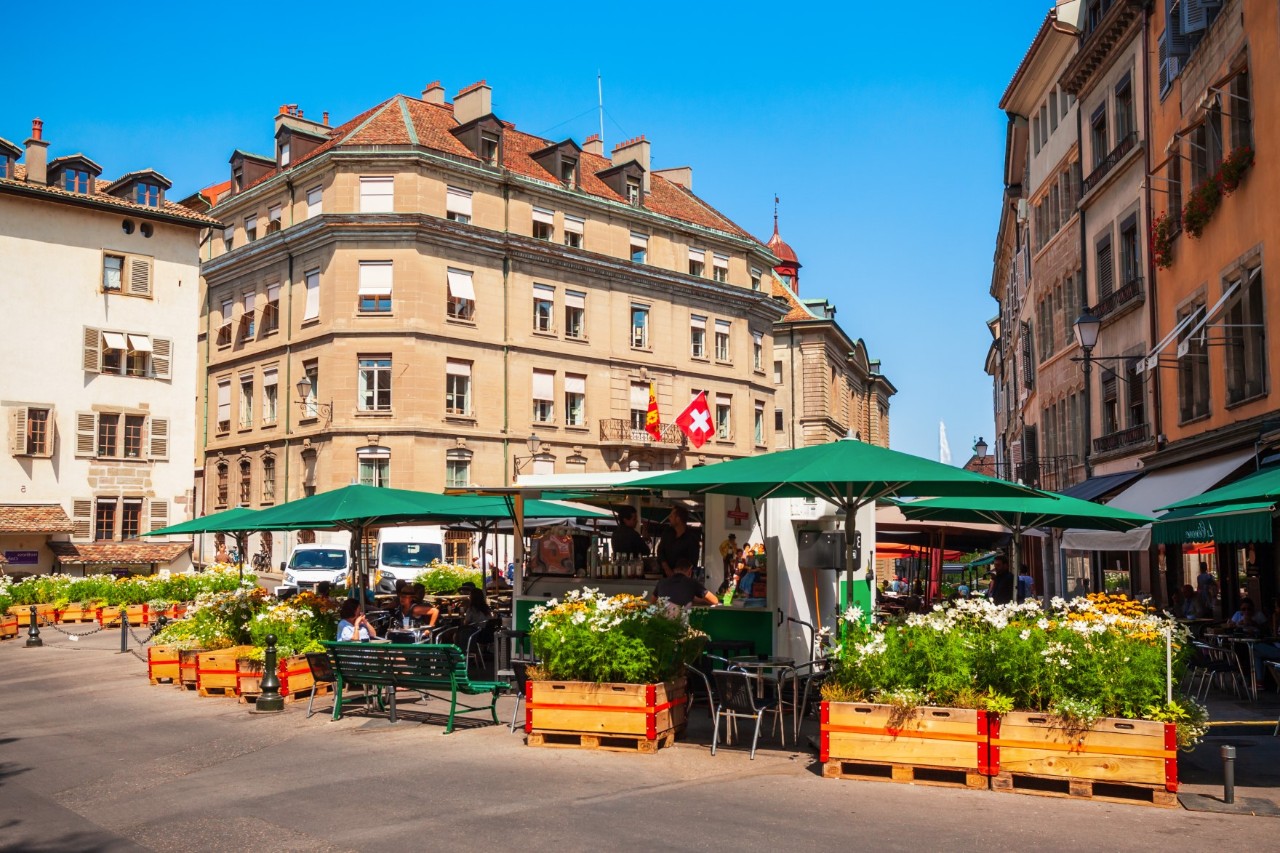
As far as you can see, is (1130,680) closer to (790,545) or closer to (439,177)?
(790,545)

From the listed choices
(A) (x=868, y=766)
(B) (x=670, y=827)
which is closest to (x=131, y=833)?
(B) (x=670, y=827)

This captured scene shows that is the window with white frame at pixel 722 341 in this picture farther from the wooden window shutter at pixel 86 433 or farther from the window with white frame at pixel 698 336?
the wooden window shutter at pixel 86 433

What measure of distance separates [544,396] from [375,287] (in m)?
7.56

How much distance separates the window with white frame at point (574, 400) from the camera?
48.4m

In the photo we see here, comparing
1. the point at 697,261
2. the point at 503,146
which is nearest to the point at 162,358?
the point at 503,146

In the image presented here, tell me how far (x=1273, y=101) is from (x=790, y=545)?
9878 mm

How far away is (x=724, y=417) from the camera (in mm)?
54094

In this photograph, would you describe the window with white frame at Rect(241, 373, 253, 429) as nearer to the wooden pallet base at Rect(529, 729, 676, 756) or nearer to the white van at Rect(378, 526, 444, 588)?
the white van at Rect(378, 526, 444, 588)

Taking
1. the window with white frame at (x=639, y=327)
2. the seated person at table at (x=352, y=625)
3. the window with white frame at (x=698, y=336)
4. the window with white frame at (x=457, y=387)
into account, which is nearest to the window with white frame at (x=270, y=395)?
the window with white frame at (x=457, y=387)

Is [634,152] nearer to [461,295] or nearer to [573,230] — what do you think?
[573,230]

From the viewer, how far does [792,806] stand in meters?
8.94

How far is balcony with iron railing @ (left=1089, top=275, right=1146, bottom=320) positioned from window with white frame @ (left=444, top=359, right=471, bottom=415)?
2364 centimetres

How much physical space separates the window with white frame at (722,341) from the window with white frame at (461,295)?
41.6 ft

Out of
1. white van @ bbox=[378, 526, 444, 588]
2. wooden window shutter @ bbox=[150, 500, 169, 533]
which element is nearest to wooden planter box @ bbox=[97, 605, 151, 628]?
white van @ bbox=[378, 526, 444, 588]
